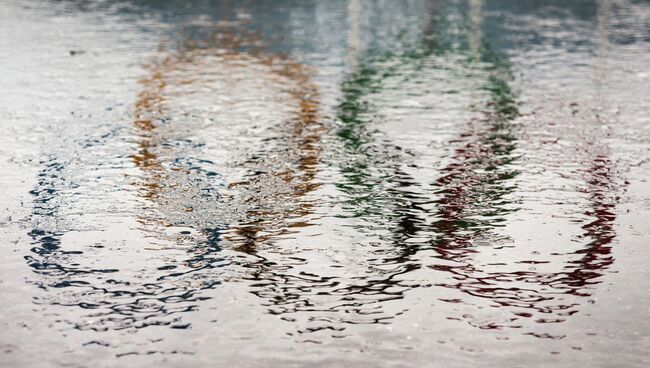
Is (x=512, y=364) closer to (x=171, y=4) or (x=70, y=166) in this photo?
(x=70, y=166)

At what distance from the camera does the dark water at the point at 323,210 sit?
7195 millimetres

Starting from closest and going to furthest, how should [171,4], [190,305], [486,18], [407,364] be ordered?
[407,364] < [190,305] < [486,18] < [171,4]

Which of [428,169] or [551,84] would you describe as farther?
[551,84]

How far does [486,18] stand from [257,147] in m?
18.1

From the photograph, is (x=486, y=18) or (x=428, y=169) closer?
(x=428, y=169)

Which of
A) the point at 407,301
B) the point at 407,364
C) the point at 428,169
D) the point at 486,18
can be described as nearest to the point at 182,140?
the point at 428,169

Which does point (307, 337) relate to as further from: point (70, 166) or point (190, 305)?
point (70, 166)

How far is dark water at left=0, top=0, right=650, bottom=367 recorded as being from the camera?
7.20 meters

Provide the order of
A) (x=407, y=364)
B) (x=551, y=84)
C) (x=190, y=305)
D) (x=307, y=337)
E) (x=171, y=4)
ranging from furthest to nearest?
1. (x=171, y=4)
2. (x=551, y=84)
3. (x=190, y=305)
4. (x=307, y=337)
5. (x=407, y=364)

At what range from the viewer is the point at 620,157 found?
1251 cm

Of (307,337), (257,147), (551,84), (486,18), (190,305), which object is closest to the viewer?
(307,337)

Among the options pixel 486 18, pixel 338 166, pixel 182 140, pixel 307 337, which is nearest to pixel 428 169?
pixel 338 166

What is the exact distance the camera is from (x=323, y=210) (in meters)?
10.2

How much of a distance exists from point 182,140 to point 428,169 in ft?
10.6
